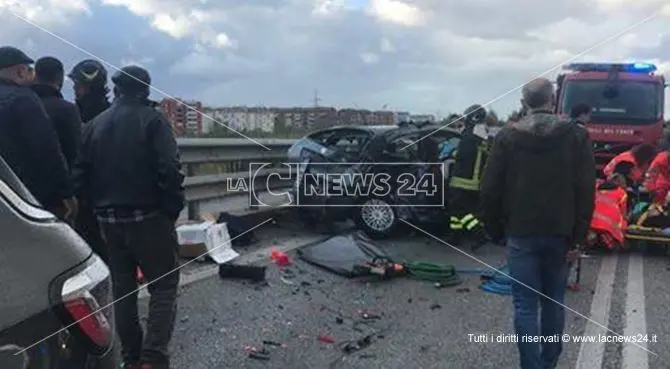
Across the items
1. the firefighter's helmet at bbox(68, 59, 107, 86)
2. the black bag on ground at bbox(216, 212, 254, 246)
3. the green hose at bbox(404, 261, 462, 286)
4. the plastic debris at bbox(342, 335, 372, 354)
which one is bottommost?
the plastic debris at bbox(342, 335, 372, 354)

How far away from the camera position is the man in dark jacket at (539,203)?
4480 millimetres

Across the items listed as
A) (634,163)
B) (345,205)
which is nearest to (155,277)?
(345,205)

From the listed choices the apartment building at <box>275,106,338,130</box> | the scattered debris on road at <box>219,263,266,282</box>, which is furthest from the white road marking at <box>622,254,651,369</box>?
the apartment building at <box>275,106,338,130</box>

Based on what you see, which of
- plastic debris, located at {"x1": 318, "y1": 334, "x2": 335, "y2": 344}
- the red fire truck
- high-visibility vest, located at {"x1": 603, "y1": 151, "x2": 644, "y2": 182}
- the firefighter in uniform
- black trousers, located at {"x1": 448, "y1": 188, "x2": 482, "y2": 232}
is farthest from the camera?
the red fire truck

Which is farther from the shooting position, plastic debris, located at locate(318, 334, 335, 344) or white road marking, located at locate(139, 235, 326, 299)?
white road marking, located at locate(139, 235, 326, 299)

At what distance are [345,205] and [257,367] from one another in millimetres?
5603

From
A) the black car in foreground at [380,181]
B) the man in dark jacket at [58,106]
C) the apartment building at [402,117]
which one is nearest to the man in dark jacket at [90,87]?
the man in dark jacket at [58,106]

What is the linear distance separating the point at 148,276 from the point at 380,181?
6052mm

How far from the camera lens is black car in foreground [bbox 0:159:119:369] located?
2084 millimetres

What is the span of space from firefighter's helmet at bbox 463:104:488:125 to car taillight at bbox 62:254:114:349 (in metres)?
6.83

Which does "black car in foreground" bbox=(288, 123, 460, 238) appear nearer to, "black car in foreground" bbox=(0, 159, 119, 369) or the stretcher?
the stretcher

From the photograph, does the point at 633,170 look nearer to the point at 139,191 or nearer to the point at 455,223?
the point at 455,223

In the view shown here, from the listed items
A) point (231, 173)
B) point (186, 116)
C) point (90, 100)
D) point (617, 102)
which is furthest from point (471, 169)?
point (617, 102)

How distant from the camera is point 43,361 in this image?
7.11 ft
